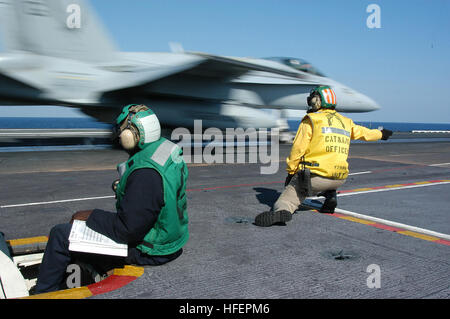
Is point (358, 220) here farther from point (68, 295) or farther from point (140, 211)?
point (68, 295)

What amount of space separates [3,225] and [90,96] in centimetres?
1210

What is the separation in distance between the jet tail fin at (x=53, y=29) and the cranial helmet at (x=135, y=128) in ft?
52.5

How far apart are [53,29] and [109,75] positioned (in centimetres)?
328

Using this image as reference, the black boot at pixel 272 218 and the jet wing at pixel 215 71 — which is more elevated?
the jet wing at pixel 215 71

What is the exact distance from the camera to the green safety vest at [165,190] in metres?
2.71

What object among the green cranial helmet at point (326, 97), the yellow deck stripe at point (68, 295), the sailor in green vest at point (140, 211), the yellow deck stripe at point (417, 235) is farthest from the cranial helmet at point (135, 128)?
the yellow deck stripe at point (417, 235)

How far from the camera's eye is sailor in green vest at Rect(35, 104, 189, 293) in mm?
2629

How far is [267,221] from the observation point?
14.0 ft

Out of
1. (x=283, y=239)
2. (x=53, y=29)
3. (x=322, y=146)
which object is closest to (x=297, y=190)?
(x=322, y=146)

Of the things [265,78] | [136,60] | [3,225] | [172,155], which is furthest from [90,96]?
[172,155]

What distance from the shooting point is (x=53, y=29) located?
54.2 feet

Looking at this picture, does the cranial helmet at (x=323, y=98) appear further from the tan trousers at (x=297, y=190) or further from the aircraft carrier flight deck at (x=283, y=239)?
the aircraft carrier flight deck at (x=283, y=239)
